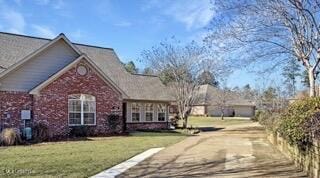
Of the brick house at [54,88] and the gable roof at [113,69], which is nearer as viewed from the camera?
the brick house at [54,88]

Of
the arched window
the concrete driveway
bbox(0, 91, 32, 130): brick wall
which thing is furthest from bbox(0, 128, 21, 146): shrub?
the concrete driveway

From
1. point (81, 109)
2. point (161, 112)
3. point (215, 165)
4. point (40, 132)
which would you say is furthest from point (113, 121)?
point (215, 165)

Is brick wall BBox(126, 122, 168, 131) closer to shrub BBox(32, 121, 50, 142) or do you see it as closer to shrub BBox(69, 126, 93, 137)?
shrub BBox(69, 126, 93, 137)

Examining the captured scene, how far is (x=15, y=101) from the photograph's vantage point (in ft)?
76.7

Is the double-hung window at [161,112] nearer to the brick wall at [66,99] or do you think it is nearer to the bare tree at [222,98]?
the brick wall at [66,99]

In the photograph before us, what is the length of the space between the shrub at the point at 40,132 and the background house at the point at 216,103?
47.3m

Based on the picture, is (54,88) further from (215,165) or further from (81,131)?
(215,165)

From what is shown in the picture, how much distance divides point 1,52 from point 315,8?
1836 cm

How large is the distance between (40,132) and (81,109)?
3.67 meters

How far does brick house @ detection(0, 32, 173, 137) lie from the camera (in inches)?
924

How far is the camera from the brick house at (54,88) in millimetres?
23469

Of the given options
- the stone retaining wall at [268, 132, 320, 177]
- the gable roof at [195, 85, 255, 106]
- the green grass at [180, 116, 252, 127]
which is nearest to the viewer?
the stone retaining wall at [268, 132, 320, 177]

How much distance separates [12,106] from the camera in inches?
916

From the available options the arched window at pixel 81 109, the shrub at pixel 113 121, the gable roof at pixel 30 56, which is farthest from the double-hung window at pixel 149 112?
the gable roof at pixel 30 56
